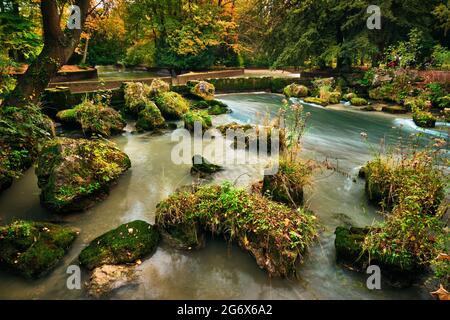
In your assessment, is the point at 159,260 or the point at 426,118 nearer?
the point at 159,260

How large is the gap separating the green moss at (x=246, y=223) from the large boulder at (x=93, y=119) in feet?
20.2

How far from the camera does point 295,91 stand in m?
18.7

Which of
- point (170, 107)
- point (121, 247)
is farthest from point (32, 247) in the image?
point (170, 107)

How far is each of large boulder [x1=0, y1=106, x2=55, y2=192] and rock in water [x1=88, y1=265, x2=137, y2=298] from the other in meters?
3.18

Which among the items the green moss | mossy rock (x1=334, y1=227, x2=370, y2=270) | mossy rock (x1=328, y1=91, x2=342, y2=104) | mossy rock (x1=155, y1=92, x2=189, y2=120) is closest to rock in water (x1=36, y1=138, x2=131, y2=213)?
the green moss

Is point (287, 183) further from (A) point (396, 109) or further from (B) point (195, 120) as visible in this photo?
(A) point (396, 109)

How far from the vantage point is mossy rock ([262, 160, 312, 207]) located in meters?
5.40

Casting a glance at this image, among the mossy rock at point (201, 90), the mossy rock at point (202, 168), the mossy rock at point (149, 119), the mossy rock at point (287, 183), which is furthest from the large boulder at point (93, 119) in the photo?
the mossy rock at point (287, 183)

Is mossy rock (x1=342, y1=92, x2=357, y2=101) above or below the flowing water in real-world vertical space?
above

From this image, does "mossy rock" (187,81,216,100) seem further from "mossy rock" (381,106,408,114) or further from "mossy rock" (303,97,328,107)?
"mossy rock" (381,106,408,114)
